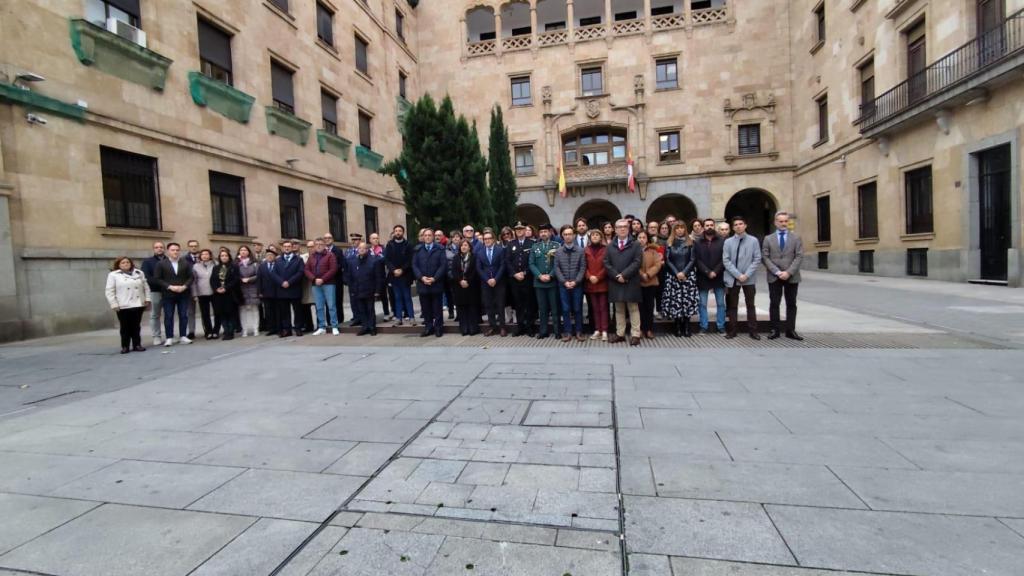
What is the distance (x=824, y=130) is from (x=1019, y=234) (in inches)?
461

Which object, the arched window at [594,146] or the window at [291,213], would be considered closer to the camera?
the window at [291,213]

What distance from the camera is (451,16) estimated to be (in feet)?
90.9

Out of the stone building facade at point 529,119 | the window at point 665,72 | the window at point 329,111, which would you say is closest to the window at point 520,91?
the stone building facade at point 529,119

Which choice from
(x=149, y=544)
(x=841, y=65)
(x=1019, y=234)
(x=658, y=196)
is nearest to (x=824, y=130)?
(x=841, y=65)

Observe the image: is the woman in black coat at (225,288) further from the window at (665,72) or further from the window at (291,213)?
the window at (665,72)

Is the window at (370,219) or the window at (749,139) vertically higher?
the window at (749,139)

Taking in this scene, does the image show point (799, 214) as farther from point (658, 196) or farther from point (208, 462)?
point (208, 462)

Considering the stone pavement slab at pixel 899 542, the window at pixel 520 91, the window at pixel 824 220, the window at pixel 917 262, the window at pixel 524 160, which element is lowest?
the stone pavement slab at pixel 899 542

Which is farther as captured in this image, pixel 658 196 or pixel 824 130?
pixel 658 196

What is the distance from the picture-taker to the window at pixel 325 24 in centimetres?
1920

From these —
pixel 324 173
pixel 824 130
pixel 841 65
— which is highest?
pixel 841 65

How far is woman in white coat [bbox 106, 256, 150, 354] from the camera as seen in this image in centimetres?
827

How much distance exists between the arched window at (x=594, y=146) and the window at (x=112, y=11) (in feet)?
64.9

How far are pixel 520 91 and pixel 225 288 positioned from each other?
22182mm
